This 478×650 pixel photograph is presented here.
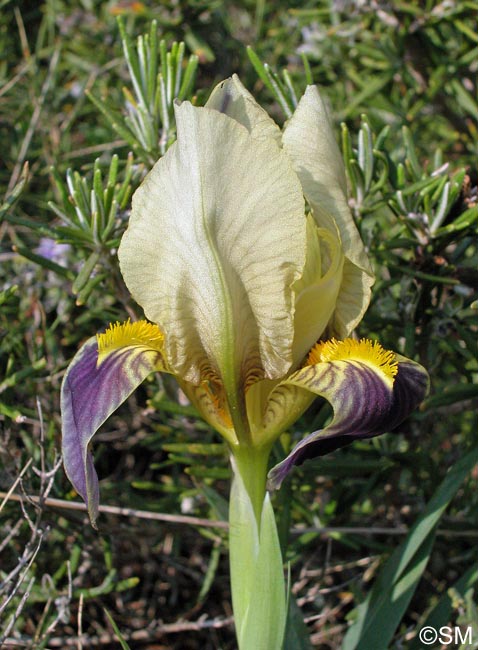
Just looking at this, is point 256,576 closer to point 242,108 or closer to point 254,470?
point 254,470

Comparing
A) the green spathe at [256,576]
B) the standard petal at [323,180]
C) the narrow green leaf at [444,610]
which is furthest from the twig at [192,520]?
the standard petal at [323,180]

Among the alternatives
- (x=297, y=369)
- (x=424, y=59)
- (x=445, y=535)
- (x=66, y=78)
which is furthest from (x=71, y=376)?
(x=66, y=78)

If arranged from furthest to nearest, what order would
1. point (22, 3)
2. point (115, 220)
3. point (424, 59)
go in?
point (22, 3) < point (424, 59) < point (115, 220)

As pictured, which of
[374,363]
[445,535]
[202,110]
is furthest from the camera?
[445,535]

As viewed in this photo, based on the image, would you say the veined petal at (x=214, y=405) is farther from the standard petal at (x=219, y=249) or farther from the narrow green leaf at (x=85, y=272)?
the narrow green leaf at (x=85, y=272)

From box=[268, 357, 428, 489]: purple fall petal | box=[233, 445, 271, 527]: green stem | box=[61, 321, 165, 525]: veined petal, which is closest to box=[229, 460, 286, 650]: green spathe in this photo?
box=[233, 445, 271, 527]: green stem

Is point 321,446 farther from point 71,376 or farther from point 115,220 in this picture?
point 115,220

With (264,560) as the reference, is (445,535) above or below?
below
